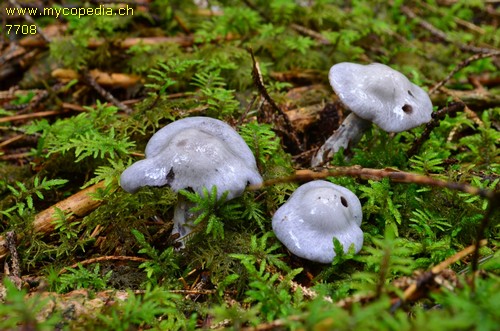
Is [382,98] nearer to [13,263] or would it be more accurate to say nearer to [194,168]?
[194,168]

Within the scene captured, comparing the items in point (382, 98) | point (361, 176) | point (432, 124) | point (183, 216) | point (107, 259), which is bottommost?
point (107, 259)

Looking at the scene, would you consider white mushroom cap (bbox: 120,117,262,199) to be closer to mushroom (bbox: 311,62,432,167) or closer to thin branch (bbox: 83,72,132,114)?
mushroom (bbox: 311,62,432,167)

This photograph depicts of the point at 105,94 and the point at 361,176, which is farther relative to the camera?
the point at 105,94

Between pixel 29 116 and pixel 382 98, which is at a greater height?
pixel 382 98

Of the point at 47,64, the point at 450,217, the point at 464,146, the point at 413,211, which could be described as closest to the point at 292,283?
the point at 413,211

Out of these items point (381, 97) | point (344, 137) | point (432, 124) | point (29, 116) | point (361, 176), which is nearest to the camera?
point (361, 176)

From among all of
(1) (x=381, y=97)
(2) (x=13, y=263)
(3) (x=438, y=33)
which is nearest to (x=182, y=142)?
(2) (x=13, y=263)

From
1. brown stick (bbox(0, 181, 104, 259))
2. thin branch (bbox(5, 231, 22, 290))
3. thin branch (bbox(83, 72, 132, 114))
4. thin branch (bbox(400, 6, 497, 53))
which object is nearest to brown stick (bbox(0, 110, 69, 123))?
thin branch (bbox(83, 72, 132, 114))
